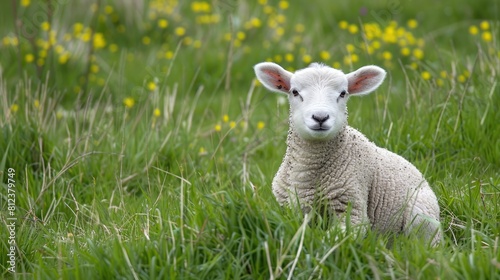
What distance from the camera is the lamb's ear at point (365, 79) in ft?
15.5

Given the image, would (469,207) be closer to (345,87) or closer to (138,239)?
(345,87)

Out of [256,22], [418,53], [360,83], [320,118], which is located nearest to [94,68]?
[256,22]

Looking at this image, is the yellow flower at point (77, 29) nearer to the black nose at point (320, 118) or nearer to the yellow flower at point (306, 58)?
the yellow flower at point (306, 58)

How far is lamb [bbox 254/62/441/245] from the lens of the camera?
4.45 metres

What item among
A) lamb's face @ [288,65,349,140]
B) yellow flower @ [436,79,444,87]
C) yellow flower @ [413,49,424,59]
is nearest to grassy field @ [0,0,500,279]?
yellow flower @ [436,79,444,87]

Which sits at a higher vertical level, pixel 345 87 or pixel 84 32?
pixel 345 87

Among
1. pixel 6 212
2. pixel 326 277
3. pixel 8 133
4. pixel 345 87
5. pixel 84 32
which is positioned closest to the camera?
pixel 326 277

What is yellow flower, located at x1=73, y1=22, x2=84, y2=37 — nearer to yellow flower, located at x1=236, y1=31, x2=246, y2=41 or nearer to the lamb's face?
yellow flower, located at x1=236, y1=31, x2=246, y2=41

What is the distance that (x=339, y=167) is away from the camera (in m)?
4.61

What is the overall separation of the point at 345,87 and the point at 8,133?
2.74 metres

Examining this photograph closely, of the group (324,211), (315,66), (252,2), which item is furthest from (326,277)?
(252,2)

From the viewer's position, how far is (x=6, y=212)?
532cm

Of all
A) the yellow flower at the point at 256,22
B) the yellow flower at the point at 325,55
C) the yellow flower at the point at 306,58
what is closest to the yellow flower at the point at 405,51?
the yellow flower at the point at 325,55

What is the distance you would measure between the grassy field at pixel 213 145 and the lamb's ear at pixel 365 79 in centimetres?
80
